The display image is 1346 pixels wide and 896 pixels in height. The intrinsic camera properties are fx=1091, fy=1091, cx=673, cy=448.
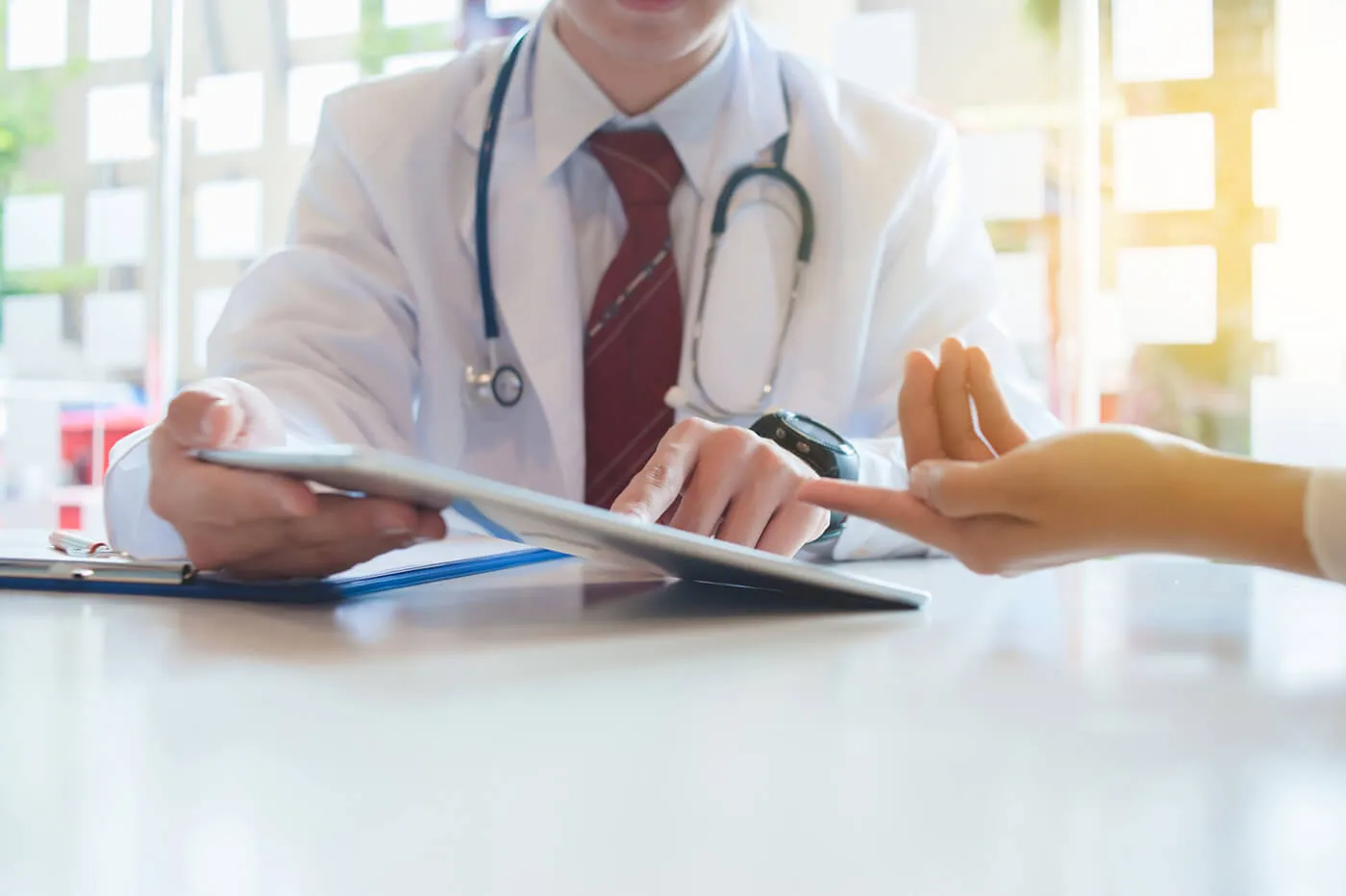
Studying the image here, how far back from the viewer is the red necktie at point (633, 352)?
1.09 m

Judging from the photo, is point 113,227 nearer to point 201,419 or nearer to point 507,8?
point 507,8

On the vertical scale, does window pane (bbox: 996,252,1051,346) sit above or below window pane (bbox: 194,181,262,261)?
below

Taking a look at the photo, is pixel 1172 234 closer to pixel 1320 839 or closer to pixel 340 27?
pixel 340 27

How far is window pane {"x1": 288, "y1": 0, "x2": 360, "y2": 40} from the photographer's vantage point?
12.4 feet

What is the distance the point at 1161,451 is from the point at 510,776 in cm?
23

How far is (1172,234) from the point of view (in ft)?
9.79

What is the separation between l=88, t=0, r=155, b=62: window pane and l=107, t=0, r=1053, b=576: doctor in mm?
3148

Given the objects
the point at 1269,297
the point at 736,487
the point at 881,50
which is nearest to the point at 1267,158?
the point at 1269,297

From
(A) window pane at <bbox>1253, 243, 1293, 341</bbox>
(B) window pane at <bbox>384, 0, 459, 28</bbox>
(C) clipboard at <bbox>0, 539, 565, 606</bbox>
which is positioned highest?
(B) window pane at <bbox>384, 0, 459, 28</bbox>

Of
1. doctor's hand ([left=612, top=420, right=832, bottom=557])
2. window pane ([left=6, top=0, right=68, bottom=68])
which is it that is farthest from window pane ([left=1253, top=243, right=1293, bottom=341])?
window pane ([left=6, top=0, right=68, bottom=68])

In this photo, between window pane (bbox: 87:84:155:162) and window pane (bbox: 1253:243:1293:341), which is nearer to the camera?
window pane (bbox: 1253:243:1293:341)

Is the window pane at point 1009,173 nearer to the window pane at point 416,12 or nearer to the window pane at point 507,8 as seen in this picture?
the window pane at point 507,8

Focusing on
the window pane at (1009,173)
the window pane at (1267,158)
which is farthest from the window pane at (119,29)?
the window pane at (1267,158)

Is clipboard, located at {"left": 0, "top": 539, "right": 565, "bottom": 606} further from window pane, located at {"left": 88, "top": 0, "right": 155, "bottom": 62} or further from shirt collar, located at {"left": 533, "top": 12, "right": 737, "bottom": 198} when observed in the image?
window pane, located at {"left": 88, "top": 0, "right": 155, "bottom": 62}
